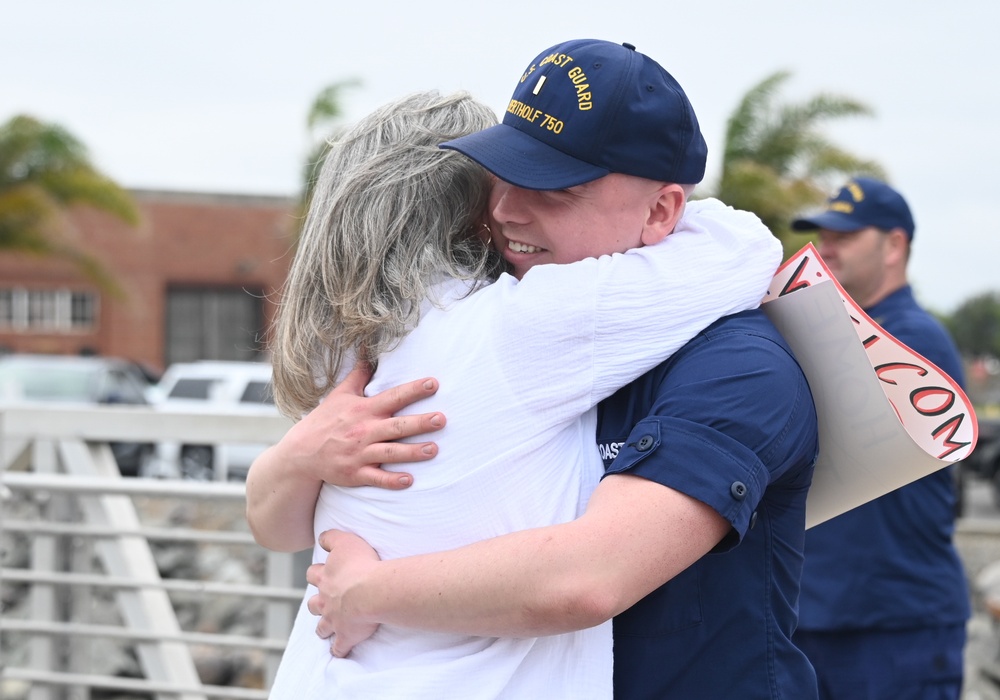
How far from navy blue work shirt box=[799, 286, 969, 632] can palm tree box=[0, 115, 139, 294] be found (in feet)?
61.5

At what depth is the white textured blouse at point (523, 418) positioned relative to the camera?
60.0 inches

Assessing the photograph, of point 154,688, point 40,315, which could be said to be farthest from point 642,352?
point 40,315

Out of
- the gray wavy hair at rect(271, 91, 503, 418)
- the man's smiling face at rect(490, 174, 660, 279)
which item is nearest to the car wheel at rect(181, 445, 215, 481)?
the gray wavy hair at rect(271, 91, 503, 418)

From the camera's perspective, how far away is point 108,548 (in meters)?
3.90

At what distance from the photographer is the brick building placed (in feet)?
103

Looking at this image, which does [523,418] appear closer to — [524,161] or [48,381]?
[524,161]

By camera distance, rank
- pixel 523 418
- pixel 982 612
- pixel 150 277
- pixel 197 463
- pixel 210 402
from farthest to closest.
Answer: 1. pixel 150 277
2. pixel 210 402
3. pixel 197 463
4. pixel 982 612
5. pixel 523 418

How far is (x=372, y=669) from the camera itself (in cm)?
160

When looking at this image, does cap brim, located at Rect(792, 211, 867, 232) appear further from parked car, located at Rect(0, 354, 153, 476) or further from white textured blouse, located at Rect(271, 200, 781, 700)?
parked car, located at Rect(0, 354, 153, 476)

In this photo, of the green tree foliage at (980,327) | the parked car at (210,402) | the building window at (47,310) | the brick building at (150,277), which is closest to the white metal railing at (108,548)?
the parked car at (210,402)

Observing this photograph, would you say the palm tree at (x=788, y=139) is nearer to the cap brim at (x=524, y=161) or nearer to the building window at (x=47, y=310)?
the cap brim at (x=524, y=161)

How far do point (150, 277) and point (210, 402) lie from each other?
16608 millimetres

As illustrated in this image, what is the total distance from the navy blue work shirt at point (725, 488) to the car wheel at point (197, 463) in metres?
13.2

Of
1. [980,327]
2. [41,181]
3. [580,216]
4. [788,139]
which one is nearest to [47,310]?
[41,181]
